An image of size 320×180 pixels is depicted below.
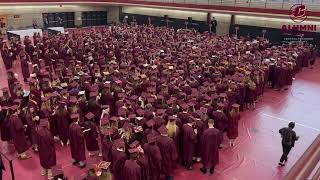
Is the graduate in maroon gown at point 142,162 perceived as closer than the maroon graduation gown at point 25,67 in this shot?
Yes

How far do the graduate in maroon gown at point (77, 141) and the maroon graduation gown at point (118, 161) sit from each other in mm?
1233

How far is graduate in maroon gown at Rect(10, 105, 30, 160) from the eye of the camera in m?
8.55

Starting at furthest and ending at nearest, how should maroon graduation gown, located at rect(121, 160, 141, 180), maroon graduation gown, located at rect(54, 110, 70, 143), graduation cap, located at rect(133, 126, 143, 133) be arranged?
1. maroon graduation gown, located at rect(54, 110, 70, 143)
2. graduation cap, located at rect(133, 126, 143, 133)
3. maroon graduation gown, located at rect(121, 160, 141, 180)

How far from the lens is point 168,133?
326 inches

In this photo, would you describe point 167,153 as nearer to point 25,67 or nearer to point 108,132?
point 108,132

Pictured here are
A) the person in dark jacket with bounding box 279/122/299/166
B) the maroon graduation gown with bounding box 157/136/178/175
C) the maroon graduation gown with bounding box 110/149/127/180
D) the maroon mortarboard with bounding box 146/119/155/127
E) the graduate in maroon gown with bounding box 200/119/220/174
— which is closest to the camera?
the maroon graduation gown with bounding box 110/149/127/180

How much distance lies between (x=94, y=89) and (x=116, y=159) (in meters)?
4.53

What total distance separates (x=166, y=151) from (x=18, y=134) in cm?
432

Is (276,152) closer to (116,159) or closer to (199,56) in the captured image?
(116,159)

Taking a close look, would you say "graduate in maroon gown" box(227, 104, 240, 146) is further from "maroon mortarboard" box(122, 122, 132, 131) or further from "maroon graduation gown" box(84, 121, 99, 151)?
"maroon graduation gown" box(84, 121, 99, 151)

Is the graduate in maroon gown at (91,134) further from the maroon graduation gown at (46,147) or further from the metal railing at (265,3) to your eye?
the metal railing at (265,3)

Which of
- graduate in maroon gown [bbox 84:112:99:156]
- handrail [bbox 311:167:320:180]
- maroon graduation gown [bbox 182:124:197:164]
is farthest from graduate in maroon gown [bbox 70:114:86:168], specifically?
handrail [bbox 311:167:320:180]

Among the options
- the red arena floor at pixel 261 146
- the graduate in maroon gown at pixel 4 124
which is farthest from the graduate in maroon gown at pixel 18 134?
the graduate in maroon gown at pixel 4 124

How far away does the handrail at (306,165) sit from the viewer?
4.06 feet
